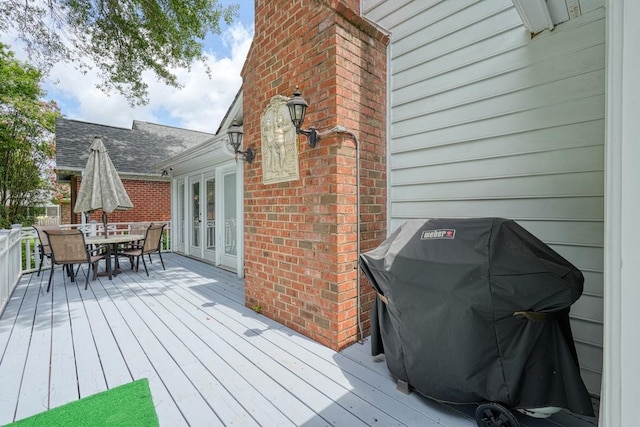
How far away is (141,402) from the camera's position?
2.01 meters

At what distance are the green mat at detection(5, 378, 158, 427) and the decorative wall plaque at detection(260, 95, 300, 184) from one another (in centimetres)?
213

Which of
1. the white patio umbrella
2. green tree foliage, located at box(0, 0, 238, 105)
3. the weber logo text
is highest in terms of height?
green tree foliage, located at box(0, 0, 238, 105)

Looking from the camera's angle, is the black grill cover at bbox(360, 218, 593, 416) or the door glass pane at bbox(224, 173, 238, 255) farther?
the door glass pane at bbox(224, 173, 238, 255)

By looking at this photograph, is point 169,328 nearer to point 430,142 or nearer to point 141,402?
point 141,402

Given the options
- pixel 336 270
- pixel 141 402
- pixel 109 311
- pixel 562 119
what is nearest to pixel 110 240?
pixel 109 311

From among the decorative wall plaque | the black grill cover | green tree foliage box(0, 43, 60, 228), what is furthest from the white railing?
green tree foliage box(0, 43, 60, 228)

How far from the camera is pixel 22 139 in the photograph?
12.1 metres

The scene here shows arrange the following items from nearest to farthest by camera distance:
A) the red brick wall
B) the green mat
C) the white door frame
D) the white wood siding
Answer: the green mat
the white wood siding
the white door frame
the red brick wall

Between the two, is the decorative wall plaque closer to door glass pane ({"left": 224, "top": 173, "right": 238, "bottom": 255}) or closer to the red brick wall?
door glass pane ({"left": 224, "top": 173, "right": 238, "bottom": 255})

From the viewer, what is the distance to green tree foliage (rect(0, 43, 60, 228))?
11422mm

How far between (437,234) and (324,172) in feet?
3.95

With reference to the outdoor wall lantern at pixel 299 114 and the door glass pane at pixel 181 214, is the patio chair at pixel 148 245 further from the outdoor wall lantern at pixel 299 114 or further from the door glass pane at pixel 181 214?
the outdoor wall lantern at pixel 299 114

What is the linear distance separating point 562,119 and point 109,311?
197 inches

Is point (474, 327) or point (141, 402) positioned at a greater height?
point (474, 327)
